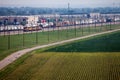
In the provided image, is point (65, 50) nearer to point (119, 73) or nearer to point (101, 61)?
point (101, 61)

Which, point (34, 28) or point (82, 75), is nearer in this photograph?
point (82, 75)

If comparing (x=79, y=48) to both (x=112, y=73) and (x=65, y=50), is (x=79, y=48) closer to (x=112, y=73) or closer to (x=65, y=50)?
(x=65, y=50)

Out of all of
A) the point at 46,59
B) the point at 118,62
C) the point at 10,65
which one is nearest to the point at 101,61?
the point at 118,62

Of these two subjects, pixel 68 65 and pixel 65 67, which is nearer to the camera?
pixel 65 67

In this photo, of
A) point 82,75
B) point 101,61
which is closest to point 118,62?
point 101,61

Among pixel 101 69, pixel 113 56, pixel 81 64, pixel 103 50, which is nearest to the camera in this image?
pixel 101 69

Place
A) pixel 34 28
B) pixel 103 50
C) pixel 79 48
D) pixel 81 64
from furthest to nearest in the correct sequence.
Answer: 1. pixel 34 28
2. pixel 79 48
3. pixel 103 50
4. pixel 81 64

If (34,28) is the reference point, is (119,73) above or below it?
below
